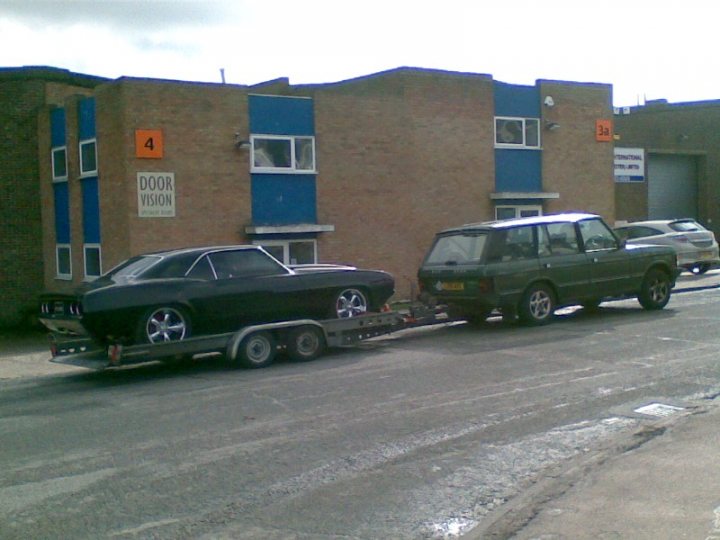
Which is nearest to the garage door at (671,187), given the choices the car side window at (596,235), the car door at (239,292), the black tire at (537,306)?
the car side window at (596,235)

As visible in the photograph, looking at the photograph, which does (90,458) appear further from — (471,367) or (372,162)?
(372,162)

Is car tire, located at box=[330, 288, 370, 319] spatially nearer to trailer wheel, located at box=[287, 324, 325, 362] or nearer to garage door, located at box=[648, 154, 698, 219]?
trailer wheel, located at box=[287, 324, 325, 362]

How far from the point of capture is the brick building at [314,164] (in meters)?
18.1

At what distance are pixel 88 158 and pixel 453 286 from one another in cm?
886

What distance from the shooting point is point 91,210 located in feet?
63.7

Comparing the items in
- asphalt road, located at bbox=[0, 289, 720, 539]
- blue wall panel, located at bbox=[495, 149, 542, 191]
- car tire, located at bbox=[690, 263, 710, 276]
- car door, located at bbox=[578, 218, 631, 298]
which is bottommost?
asphalt road, located at bbox=[0, 289, 720, 539]

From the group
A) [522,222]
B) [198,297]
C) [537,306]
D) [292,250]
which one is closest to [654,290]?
[537,306]

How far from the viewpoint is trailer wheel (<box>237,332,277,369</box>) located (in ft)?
40.7

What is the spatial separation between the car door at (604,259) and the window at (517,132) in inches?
306

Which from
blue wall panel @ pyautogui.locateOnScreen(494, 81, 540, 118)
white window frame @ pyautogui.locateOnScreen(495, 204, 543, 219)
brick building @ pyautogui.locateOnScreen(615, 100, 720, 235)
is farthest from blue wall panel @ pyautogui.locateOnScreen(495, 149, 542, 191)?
brick building @ pyautogui.locateOnScreen(615, 100, 720, 235)

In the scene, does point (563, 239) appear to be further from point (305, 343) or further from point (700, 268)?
point (700, 268)

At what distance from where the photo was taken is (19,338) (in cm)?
1895

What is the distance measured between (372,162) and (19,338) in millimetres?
8584

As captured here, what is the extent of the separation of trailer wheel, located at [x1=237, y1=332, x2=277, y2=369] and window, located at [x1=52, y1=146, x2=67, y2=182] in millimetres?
10178
